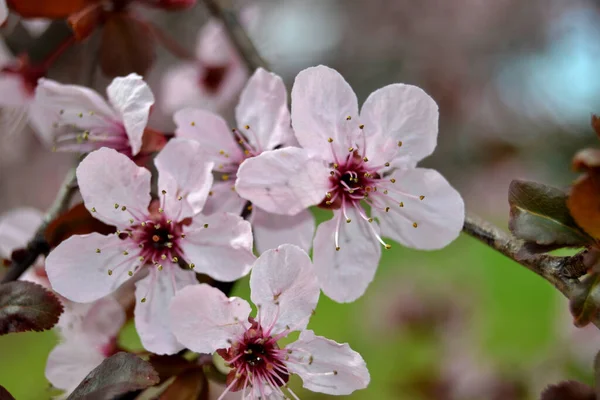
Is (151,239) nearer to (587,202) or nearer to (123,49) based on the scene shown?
(123,49)

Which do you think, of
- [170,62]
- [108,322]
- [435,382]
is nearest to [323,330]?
[435,382]

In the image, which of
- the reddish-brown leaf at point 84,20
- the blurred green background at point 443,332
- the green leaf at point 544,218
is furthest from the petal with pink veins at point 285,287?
the blurred green background at point 443,332

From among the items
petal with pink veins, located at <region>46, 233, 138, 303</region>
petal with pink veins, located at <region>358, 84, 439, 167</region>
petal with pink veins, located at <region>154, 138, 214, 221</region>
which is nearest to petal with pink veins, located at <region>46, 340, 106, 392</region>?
petal with pink veins, located at <region>46, 233, 138, 303</region>

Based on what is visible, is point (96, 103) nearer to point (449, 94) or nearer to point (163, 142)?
point (163, 142)

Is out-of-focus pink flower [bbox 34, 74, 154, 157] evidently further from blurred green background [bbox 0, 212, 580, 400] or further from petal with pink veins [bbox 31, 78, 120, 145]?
blurred green background [bbox 0, 212, 580, 400]

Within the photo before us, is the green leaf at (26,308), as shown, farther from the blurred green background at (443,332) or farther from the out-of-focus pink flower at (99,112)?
the blurred green background at (443,332)

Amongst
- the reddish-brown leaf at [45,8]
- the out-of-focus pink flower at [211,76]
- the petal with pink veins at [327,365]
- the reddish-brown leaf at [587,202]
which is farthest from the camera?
the out-of-focus pink flower at [211,76]

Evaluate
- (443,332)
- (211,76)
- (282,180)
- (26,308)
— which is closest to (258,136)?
(282,180)
